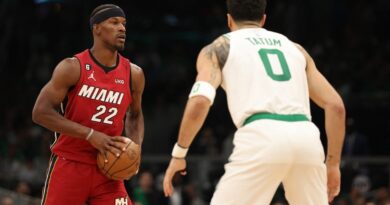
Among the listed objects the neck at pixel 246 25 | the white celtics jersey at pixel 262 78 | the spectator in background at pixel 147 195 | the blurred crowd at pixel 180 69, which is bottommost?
the blurred crowd at pixel 180 69

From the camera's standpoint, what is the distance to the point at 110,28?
8.24 meters

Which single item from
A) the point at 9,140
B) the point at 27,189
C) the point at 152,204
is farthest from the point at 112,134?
the point at 9,140

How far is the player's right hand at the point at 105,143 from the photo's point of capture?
307 inches

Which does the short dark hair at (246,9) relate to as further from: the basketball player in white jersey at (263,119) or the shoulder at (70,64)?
the shoulder at (70,64)

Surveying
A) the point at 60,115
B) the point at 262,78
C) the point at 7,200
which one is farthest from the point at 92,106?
the point at 7,200

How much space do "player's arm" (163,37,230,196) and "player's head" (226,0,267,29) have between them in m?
0.20

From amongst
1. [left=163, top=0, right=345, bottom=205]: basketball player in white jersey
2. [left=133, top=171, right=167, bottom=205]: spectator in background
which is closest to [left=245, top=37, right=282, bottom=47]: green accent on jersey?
[left=163, top=0, right=345, bottom=205]: basketball player in white jersey

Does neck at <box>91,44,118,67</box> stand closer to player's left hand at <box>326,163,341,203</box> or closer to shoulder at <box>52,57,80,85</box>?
shoulder at <box>52,57,80,85</box>

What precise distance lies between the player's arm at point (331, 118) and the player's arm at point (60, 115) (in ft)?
6.44

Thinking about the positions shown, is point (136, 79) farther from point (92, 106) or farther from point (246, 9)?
point (246, 9)

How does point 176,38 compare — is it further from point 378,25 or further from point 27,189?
point 27,189

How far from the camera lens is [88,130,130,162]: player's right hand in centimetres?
780

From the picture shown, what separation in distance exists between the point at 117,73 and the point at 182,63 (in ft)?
46.6

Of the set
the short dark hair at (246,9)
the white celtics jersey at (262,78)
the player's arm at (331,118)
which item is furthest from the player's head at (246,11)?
the player's arm at (331,118)
